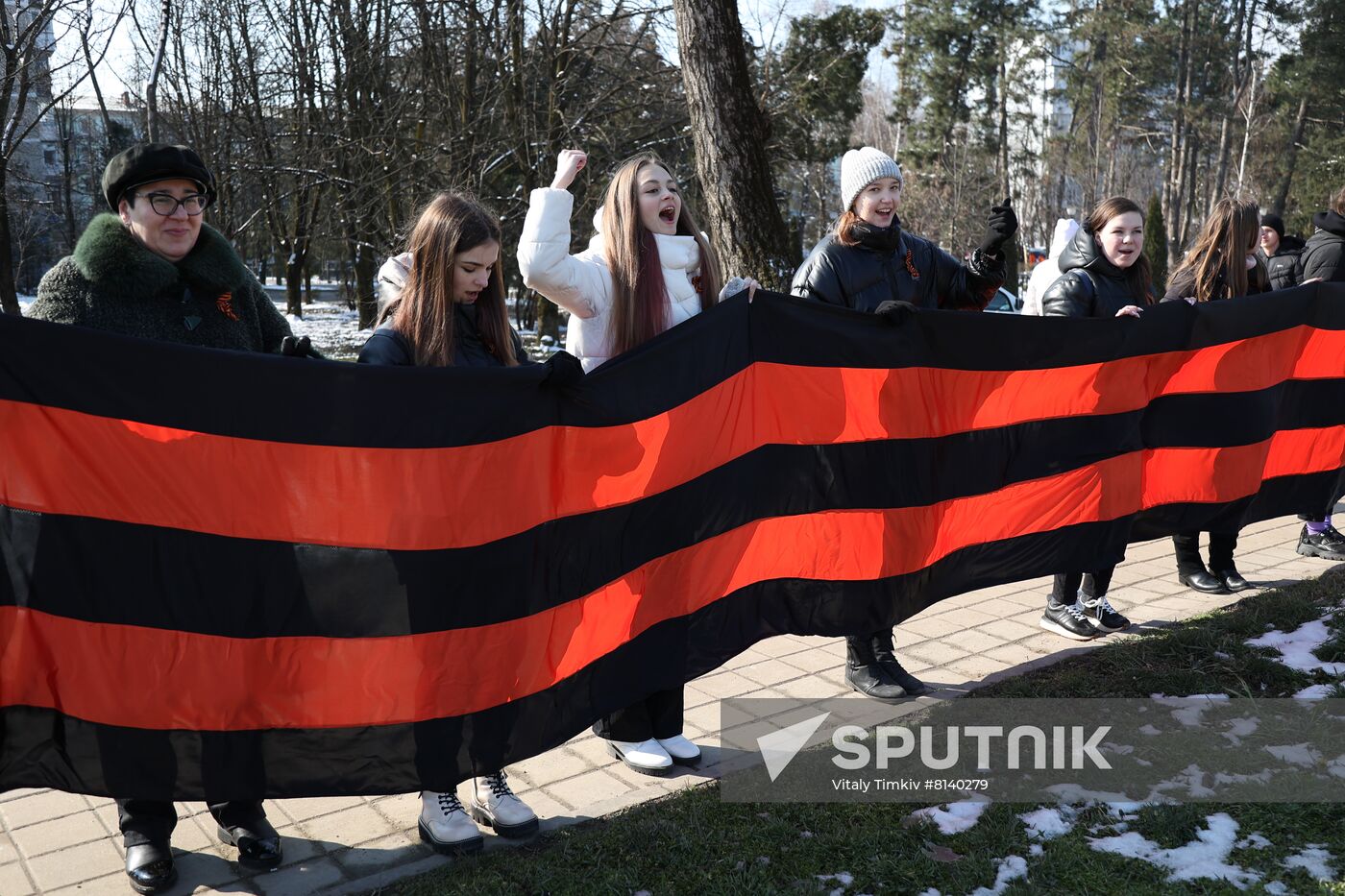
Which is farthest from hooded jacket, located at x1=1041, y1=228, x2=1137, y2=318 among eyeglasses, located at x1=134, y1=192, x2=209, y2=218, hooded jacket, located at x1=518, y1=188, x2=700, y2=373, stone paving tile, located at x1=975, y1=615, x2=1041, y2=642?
eyeglasses, located at x1=134, y1=192, x2=209, y2=218

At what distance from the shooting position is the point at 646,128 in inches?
690

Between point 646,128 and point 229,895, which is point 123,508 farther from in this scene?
point 646,128

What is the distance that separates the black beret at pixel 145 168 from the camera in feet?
10.8

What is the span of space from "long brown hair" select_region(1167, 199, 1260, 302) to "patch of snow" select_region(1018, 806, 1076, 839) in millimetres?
3320

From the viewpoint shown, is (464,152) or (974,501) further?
(464,152)

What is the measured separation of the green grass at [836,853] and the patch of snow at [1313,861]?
0.02 meters

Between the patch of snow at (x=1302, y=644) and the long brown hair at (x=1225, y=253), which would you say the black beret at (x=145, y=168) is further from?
the long brown hair at (x=1225, y=253)

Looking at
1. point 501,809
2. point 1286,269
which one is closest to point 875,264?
point 501,809

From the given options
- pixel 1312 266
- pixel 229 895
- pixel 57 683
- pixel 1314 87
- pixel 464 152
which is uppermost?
pixel 1314 87

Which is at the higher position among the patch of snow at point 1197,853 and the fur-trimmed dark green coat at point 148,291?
the fur-trimmed dark green coat at point 148,291

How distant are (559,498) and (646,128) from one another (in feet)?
49.1

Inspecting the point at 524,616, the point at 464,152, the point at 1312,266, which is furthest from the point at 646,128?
the point at 524,616

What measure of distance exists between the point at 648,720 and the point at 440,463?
4.19ft

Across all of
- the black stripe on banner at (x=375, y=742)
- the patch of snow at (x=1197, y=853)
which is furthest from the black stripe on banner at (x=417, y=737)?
the patch of snow at (x=1197, y=853)
